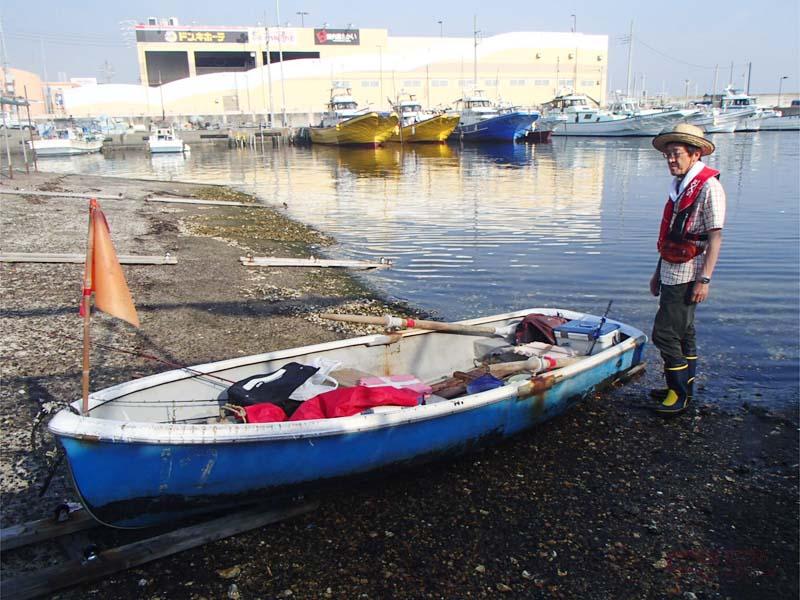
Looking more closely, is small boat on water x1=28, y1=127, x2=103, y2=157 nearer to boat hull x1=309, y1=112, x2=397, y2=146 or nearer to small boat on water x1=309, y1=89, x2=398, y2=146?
small boat on water x1=309, y1=89, x2=398, y2=146

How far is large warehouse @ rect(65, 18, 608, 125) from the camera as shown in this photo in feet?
282

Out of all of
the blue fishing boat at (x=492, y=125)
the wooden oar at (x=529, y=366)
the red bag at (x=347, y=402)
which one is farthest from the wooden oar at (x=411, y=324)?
the blue fishing boat at (x=492, y=125)

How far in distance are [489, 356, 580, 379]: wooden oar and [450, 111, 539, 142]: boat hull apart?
56.3 m

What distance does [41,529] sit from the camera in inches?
159

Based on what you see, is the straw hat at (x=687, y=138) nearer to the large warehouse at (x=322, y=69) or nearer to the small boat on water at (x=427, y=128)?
the small boat on water at (x=427, y=128)

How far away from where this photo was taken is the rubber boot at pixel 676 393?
609cm

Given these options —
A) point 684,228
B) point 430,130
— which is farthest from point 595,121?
point 684,228

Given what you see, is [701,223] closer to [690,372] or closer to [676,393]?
[690,372]

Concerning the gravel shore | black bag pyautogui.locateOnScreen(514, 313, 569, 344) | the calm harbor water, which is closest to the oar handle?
black bag pyautogui.locateOnScreen(514, 313, 569, 344)

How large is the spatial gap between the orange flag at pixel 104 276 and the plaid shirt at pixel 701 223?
14.8 ft

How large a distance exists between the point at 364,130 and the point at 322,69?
32.4m

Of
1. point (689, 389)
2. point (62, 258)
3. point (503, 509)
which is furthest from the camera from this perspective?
point (62, 258)

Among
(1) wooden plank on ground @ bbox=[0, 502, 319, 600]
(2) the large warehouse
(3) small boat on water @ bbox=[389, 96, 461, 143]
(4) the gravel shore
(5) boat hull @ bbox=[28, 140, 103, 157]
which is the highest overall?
(2) the large warehouse

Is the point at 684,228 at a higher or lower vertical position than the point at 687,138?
lower
